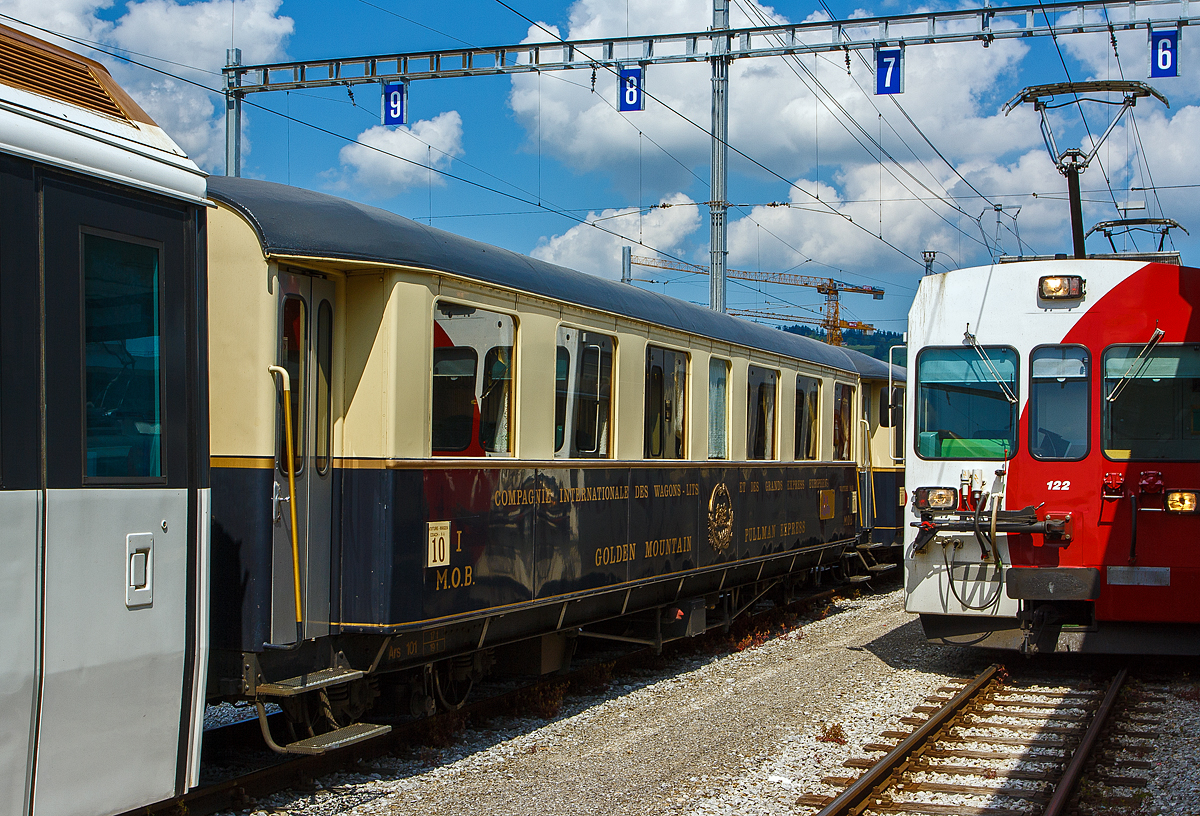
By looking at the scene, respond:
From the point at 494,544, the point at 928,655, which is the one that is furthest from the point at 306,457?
the point at 928,655

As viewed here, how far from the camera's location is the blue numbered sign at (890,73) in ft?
50.9

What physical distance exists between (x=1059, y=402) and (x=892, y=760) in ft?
13.6

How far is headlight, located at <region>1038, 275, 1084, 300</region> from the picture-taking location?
9.86m

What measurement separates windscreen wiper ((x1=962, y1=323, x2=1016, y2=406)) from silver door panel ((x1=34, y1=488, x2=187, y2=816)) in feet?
24.2

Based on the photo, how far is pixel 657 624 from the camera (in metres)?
10.1

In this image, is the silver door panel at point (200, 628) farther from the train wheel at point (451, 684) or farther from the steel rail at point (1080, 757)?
the steel rail at point (1080, 757)

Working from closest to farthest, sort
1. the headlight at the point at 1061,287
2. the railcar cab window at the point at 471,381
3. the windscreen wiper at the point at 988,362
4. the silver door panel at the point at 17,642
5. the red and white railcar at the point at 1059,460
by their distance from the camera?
the silver door panel at the point at 17,642 → the railcar cab window at the point at 471,381 → the red and white railcar at the point at 1059,460 → the headlight at the point at 1061,287 → the windscreen wiper at the point at 988,362

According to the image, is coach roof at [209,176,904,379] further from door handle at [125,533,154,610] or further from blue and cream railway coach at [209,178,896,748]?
door handle at [125,533,154,610]

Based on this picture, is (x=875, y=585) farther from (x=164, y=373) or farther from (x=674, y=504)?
(x=164, y=373)

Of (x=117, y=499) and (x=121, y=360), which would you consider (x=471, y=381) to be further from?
(x=117, y=499)

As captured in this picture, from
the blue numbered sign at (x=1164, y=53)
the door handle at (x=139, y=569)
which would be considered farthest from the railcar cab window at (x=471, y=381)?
the blue numbered sign at (x=1164, y=53)

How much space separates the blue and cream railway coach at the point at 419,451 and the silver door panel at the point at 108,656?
1.23 metres

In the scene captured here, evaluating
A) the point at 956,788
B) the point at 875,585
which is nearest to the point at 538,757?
the point at 956,788

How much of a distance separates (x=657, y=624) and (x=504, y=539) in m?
3.21
